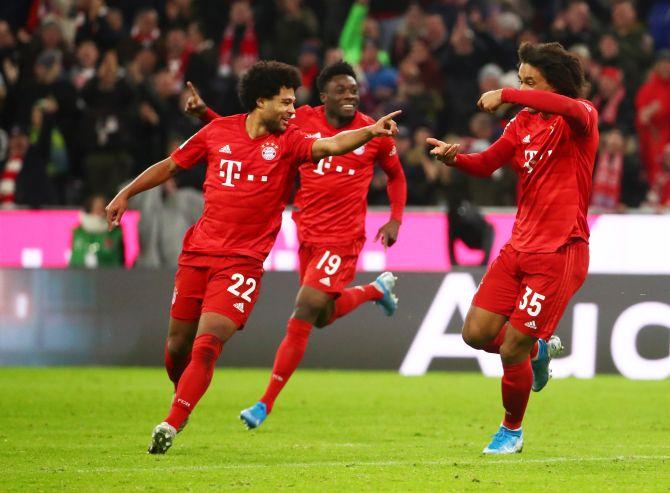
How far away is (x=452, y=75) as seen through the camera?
19.3 meters

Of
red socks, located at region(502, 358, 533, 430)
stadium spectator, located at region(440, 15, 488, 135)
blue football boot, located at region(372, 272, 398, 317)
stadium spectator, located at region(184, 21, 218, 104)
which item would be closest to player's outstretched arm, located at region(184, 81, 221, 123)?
Result: red socks, located at region(502, 358, 533, 430)

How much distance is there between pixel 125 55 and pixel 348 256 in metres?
10.2

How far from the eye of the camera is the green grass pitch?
7.65 m

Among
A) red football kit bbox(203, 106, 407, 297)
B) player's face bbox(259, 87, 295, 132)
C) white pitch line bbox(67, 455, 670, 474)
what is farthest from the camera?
red football kit bbox(203, 106, 407, 297)

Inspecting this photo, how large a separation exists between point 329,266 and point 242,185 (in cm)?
193

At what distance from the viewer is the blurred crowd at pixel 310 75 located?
17891mm

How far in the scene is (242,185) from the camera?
8.91 metres

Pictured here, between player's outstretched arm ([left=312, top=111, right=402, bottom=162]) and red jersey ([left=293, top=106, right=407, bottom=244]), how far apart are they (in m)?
2.12

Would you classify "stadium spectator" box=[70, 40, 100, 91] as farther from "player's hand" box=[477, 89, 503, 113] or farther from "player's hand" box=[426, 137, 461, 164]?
"player's hand" box=[477, 89, 503, 113]

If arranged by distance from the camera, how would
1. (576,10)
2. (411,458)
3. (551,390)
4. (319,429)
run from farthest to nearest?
(576,10), (551,390), (319,429), (411,458)

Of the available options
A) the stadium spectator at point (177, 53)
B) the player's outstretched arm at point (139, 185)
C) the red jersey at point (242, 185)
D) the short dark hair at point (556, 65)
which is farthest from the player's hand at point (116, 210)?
the stadium spectator at point (177, 53)

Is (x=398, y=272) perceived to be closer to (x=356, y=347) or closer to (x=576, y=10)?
(x=356, y=347)

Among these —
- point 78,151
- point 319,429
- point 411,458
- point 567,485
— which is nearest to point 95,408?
point 319,429

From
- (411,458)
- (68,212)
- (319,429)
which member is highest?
(411,458)
